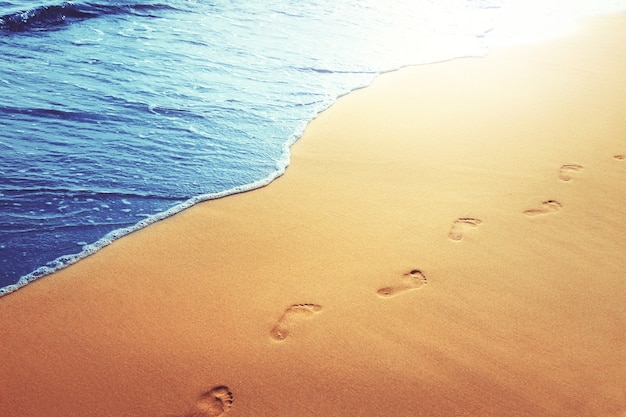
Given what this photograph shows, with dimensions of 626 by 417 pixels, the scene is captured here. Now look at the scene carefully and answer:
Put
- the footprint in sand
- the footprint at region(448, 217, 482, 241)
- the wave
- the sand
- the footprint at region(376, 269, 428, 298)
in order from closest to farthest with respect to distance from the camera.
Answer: the footprint in sand, the sand, the footprint at region(376, 269, 428, 298), the footprint at region(448, 217, 482, 241), the wave

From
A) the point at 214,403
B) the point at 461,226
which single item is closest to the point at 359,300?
the point at 214,403

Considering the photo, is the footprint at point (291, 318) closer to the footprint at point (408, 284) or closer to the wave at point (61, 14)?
the footprint at point (408, 284)

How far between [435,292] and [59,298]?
2179 mm

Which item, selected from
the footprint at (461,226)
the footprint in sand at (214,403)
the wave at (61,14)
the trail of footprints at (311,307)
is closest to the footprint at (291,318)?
the trail of footprints at (311,307)

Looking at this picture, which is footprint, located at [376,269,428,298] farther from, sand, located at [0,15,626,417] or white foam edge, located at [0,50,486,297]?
white foam edge, located at [0,50,486,297]

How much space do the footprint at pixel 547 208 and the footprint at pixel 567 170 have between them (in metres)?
0.45

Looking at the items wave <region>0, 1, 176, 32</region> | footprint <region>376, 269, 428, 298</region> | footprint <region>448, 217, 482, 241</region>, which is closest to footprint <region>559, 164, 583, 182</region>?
footprint <region>448, 217, 482, 241</region>

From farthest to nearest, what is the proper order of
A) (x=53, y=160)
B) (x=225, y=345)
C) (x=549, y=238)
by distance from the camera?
(x=53, y=160) < (x=549, y=238) < (x=225, y=345)

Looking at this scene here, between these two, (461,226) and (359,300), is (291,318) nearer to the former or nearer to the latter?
(359,300)

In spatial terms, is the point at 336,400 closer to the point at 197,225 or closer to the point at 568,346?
the point at 568,346

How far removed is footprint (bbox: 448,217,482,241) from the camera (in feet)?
11.0

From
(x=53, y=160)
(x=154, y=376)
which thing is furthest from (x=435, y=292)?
(x=53, y=160)

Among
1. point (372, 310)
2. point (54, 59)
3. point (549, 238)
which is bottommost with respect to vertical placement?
point (372, 310)

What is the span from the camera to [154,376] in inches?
91.6
